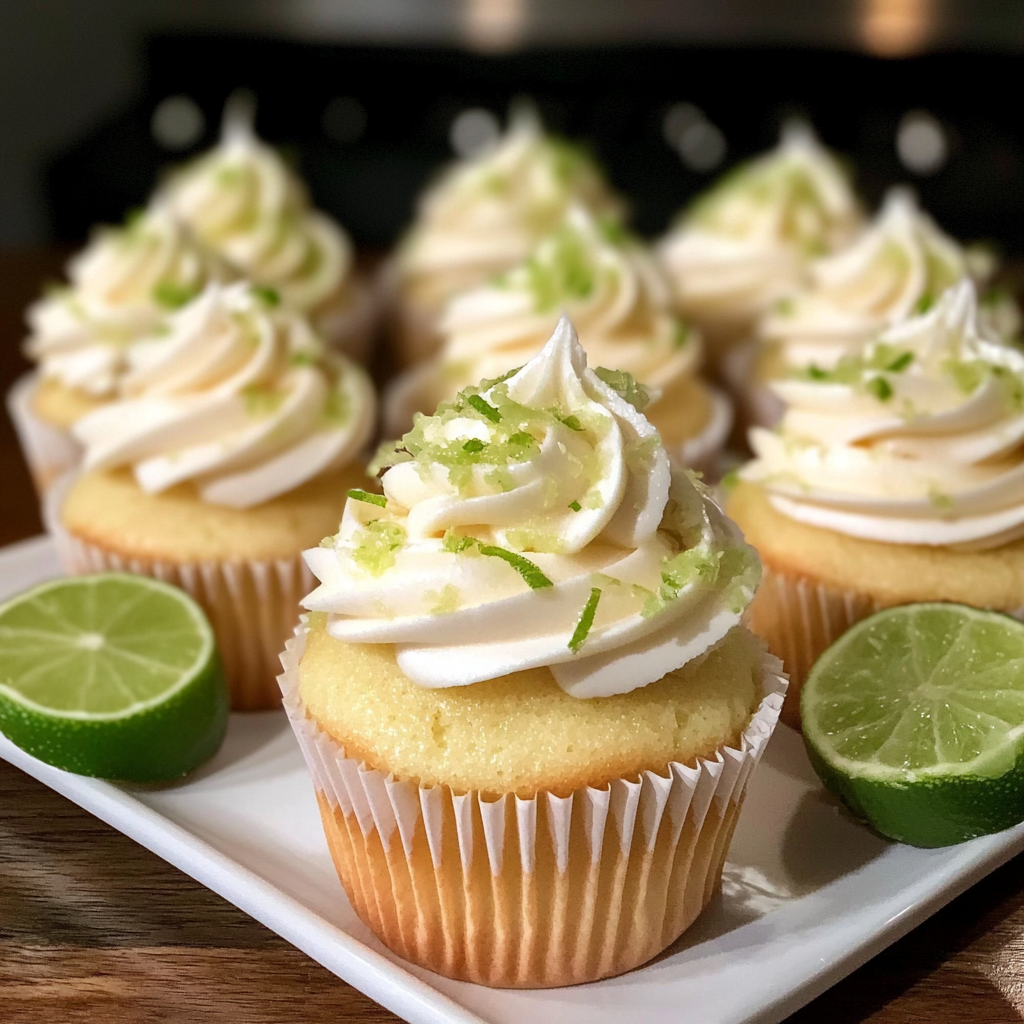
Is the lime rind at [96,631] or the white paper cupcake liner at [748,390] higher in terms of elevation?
the lime rind at [96,631]

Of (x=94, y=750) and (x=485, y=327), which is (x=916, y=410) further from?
(x=94, y=750)

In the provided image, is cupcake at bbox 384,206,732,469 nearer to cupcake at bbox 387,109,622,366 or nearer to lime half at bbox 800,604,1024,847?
cupcake at bbox 387,109,622,366

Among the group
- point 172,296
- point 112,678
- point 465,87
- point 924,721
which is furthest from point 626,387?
point 465,87

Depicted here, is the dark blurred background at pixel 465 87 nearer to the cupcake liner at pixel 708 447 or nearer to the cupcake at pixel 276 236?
the cupcake at pixel 276 236

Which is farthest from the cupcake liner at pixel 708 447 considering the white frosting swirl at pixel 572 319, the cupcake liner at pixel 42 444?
the cupcake liner at pixel 42 444

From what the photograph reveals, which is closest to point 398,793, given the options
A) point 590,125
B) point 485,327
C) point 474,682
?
point 474,682

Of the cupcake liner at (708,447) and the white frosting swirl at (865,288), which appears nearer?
the cupcake liner at (708,447)


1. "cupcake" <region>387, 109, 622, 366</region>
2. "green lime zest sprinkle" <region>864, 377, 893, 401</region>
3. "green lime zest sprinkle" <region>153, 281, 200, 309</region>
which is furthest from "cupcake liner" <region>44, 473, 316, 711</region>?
"cupcake" <region>387, 109, 622, 366</region>
